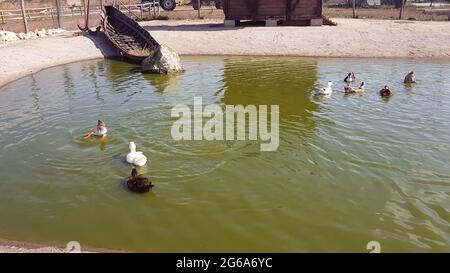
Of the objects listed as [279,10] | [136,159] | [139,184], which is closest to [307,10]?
[279,10]

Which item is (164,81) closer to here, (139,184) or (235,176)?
(235,176)

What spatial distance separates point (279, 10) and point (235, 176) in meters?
25.0

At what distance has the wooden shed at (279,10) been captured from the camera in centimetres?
3180

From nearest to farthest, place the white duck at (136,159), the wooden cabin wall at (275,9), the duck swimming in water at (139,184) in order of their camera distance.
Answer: the duck swimming in water at (139,184), the white duck at (136,159), the wooden cabin wall at (275,9)

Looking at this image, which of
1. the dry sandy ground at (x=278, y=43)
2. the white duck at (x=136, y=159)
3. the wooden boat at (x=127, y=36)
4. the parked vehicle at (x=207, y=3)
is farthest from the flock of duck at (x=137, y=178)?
the parked vehicle at (x=207, y=3)

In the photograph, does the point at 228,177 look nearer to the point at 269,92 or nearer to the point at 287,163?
the point at 287,163

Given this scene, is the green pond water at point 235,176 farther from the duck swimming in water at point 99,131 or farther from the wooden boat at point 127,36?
the wooden boat at point 127,36

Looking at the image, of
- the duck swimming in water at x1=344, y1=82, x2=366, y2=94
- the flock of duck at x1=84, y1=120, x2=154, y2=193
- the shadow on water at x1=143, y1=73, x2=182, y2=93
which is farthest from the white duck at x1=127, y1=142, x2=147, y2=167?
the duck swimming in water at x1=344, y1=82, x2=366, y2=94

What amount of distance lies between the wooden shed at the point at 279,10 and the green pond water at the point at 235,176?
15.9 m

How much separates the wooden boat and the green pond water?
954cm

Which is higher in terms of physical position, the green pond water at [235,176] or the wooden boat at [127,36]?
the wooden boat at [127,36]

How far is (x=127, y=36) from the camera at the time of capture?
97.2 ft

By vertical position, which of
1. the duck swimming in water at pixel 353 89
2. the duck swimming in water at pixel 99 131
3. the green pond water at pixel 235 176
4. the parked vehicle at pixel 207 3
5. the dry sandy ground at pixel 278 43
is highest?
the parked vehicle at pixel 207 3

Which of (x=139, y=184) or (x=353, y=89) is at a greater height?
(x=353, y=89)
